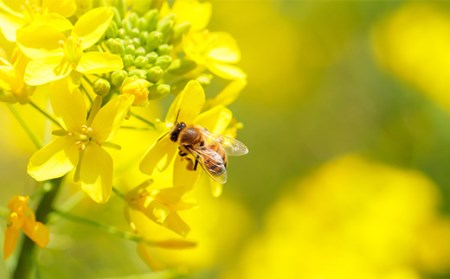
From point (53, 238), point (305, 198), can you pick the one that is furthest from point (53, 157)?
point (305, 198)

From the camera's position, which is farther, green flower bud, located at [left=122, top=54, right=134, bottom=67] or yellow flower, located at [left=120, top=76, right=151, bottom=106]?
green flower bud, located at [left=122, top=54, right=134, bottom=67]

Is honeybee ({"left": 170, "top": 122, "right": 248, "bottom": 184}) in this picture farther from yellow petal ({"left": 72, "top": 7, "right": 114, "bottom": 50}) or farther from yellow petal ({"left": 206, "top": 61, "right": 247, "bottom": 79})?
yellow petal ({"left": 72, "top": 7, "right": 114, "bottom": 50})

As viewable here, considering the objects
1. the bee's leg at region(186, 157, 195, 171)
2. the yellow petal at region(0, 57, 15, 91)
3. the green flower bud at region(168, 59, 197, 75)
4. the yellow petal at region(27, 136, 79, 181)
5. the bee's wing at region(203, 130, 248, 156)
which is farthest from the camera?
the bee's wing at region(203, 130, 248, 156)

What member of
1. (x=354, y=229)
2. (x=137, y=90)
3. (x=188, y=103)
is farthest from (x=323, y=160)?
(x=137, y=90)

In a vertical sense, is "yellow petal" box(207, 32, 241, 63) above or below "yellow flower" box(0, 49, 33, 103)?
above

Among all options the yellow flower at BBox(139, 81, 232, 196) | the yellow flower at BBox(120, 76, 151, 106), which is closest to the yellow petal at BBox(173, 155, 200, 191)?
the yellow flower at BBox(139, 81, 232, 196)

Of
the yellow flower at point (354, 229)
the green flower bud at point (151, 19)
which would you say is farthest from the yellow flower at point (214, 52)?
the yellow flower at point (354, 229)

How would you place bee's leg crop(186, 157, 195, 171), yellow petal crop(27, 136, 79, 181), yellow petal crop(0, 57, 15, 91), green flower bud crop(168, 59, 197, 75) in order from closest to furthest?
yellow petal crop(27, 136, 79, 181)
yellow petal crop(0, 57, 15, 91)
bee's leg crop(186, 157, 195, 171)
green flower bud crop(168, 59, 197, 75)
